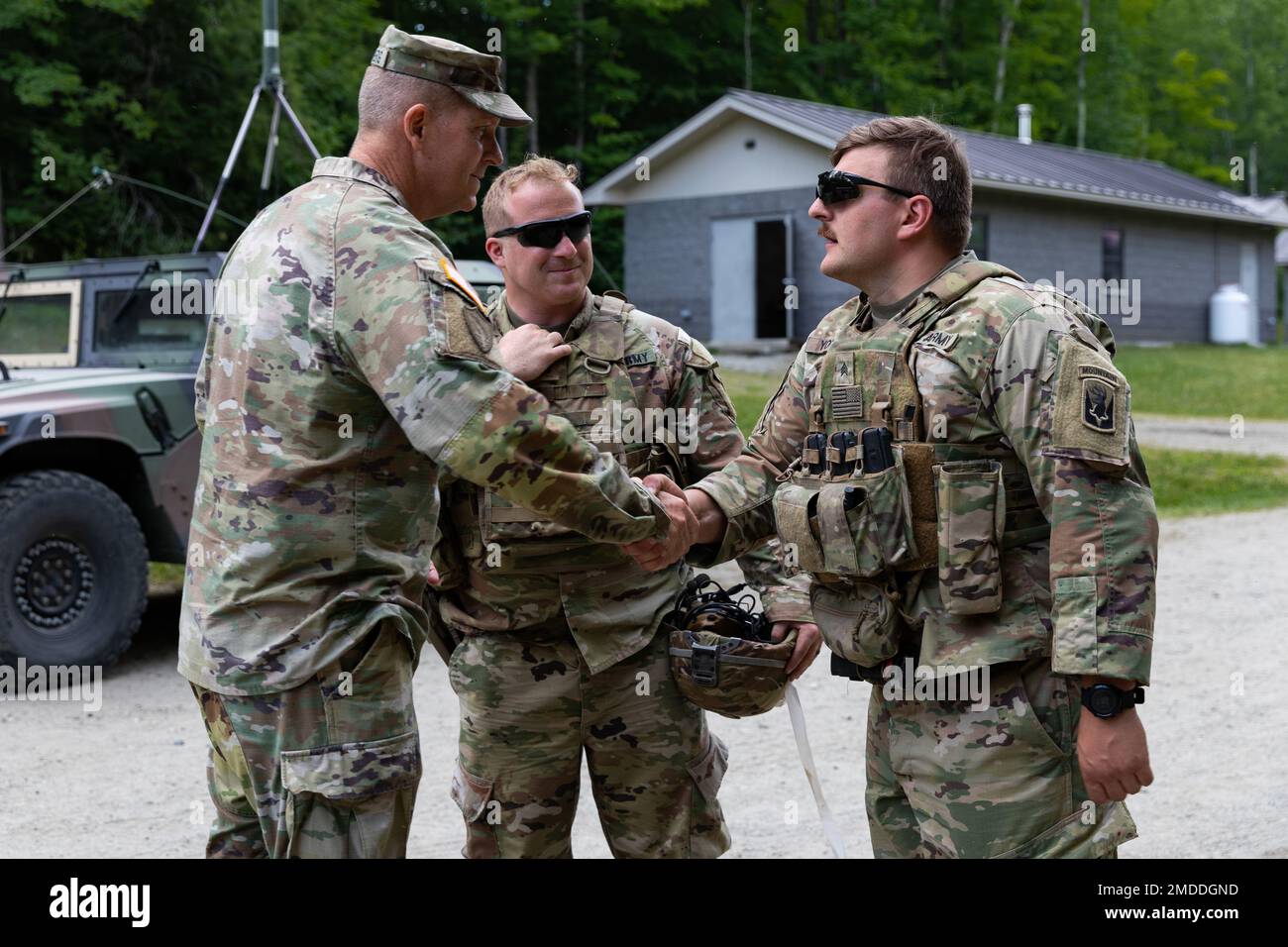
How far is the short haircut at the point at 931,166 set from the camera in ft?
8.66

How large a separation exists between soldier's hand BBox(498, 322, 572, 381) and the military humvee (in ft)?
9.06

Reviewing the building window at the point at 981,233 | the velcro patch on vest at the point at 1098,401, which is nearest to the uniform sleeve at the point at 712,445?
the velcro patch on vest at the point at 1098,401

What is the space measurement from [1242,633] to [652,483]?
15.9 ft

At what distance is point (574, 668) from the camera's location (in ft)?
9.89

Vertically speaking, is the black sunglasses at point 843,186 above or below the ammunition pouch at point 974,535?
above

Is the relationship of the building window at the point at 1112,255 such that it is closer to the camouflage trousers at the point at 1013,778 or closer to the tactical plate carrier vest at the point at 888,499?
the tactical plate carrier vest at the point at 888,499

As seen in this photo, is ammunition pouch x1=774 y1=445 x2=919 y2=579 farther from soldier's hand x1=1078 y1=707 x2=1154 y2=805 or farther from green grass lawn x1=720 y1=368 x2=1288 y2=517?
green grass lawn x1=720 y1=368 x2=1288 y2=517

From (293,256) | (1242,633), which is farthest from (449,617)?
(1242,633)

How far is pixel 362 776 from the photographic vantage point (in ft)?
7.70

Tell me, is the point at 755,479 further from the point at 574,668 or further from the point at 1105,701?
the point at 1105,701

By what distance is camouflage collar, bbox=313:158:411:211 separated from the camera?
249cm

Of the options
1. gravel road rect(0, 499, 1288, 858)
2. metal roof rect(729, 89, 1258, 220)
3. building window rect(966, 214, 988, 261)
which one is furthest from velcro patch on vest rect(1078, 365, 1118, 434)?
building window rect(966, 214, 988, 261)

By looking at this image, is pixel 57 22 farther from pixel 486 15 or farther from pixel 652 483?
pixel 652 483

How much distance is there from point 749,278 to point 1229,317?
37.2ft
